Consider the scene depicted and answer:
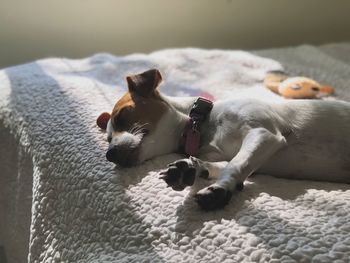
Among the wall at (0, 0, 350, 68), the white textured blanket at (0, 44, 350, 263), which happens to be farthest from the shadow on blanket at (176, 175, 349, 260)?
the wall at (0, 0, 350, 68)

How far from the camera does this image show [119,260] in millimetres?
1124

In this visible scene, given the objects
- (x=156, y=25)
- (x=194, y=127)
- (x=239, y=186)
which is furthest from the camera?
(x=156, y=25)

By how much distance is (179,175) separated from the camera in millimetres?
1208

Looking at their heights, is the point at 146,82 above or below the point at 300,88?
above

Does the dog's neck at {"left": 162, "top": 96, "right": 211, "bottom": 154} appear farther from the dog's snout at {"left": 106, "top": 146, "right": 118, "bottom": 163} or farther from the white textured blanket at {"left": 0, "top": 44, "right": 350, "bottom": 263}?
the dog's snout at {"left": 106, "top": 146, "right": 118, "bottom": 163}

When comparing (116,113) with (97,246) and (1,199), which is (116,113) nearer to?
(97,246)

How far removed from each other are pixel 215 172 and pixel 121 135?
0.95 feet

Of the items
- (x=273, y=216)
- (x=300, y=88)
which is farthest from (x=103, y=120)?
(x=300, y=88)

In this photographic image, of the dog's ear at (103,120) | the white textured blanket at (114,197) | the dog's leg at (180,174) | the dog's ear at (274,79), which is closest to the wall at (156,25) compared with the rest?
the white textured blanket at (114,197)

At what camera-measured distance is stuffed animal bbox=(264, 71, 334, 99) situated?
1945mm

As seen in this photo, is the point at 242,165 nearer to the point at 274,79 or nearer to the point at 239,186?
the point at 239,186

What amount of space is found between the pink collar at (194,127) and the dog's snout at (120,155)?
0.55ft

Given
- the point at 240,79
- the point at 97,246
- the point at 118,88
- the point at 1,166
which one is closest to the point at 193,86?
the point at 240,79

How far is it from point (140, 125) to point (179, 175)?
31 centimetres
